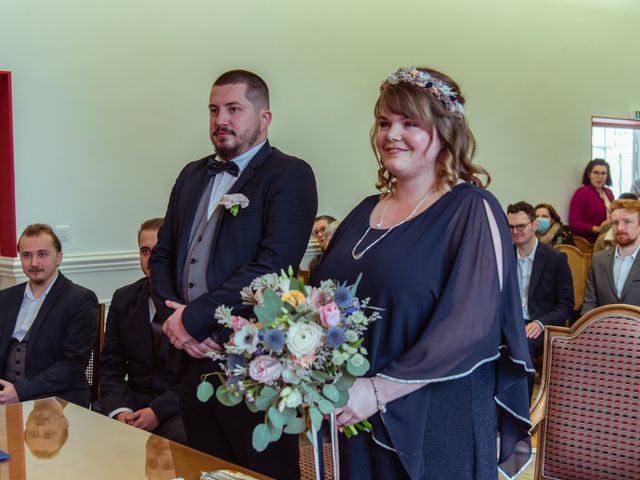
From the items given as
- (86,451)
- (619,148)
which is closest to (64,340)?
(86,451)

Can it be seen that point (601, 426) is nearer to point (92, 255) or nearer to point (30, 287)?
point (30, 287)

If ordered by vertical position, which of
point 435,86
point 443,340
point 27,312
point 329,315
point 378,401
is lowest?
point 27,312

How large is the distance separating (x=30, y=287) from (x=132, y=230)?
5.82ft

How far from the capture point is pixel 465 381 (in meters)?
1.98

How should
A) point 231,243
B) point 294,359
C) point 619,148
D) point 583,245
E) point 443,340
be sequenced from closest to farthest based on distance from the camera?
point 294,359 → point 443,340 → point 231,243 → point 583,245 → point 619,148

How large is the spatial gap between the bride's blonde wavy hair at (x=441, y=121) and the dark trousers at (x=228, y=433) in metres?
0.99

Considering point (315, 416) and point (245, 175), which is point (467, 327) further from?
point (245, 175)

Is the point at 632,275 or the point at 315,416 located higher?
the point at 315,416

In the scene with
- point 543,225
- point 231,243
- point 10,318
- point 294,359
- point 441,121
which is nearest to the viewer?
point 294,359

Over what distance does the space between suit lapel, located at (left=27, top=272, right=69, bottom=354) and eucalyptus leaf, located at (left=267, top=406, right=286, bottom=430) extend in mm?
2589

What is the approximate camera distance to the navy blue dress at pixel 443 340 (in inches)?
74.5

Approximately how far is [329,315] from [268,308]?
12cm

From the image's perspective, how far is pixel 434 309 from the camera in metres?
1.96

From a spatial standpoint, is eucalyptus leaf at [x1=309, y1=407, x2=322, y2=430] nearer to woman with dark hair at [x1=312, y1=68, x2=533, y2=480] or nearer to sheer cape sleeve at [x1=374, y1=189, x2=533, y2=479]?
woman with dark hair at [x1=312, y1=68, x2=533, y2=480]
